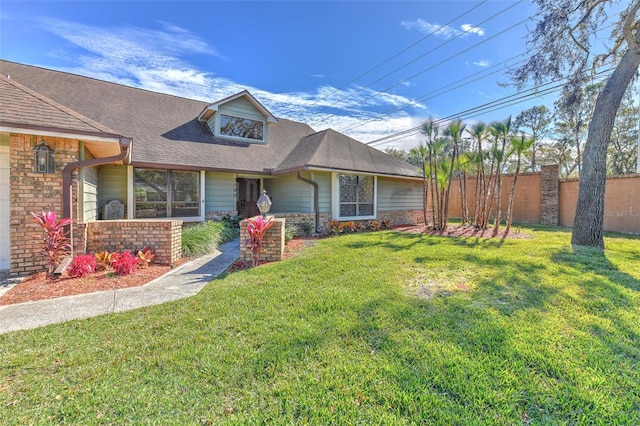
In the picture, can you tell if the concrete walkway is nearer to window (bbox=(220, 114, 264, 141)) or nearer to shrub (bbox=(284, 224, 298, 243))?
shrub (bbox=(284, 224, 298, 243))

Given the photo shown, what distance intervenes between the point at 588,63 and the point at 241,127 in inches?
539

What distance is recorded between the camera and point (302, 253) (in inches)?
275

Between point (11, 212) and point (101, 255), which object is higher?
point (11, 212)

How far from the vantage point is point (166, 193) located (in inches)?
386

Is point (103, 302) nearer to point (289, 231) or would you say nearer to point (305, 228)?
point (289, 231)

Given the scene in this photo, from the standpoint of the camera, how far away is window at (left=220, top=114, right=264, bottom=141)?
12.2m

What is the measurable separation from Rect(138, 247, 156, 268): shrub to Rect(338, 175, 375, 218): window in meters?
7.15

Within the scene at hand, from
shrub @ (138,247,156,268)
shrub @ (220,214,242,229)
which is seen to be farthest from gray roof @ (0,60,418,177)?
shrub @ (138,247,156,268)

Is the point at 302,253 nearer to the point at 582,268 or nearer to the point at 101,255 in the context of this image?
the point at 101,255

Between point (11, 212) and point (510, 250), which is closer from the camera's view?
point (11, 212)

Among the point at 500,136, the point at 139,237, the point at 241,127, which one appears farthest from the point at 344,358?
the point at 241,127

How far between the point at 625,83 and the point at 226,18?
488 inches

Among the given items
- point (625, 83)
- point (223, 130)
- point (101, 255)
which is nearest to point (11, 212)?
point (101, 255)

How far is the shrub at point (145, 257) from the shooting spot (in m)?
5.65
